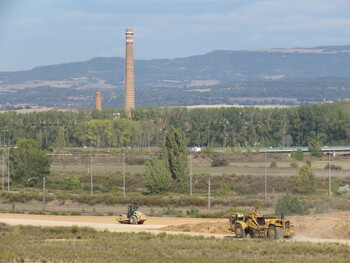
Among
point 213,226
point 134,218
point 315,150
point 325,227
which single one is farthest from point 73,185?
point 315,150

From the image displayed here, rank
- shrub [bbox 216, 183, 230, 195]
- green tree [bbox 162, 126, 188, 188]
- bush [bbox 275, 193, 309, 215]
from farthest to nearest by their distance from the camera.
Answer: green tree [bbox 162, 126, 188, 188]
shrub [bbox 216, 183, 230, 195]
bush [bbox 275, 193, 309, 215]

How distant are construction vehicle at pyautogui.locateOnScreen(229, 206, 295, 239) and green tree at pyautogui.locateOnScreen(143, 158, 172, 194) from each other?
114 feet

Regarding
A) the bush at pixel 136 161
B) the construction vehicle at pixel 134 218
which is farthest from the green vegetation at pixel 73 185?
the bush at pixel 136 161

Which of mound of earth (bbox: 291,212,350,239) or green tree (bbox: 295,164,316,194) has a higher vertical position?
mound of earth (bbox: 291,212,350,239)

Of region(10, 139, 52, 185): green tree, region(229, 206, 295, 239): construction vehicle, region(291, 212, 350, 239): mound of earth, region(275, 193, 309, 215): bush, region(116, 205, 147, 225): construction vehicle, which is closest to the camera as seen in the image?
region(229, 206, 295, 239): construction vehicle

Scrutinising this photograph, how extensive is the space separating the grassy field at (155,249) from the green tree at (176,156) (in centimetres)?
3689

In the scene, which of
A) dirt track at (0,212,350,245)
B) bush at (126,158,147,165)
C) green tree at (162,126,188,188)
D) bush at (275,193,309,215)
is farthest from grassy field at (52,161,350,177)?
dirt track at (0,212,350,245)

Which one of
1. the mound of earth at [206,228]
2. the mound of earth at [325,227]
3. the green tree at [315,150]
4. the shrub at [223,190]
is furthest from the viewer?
the green tree at [315,150]

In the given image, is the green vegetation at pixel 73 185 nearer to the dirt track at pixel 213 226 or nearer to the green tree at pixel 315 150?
the dirt track at pixel 213 226

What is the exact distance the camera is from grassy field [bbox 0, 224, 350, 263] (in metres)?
30.8

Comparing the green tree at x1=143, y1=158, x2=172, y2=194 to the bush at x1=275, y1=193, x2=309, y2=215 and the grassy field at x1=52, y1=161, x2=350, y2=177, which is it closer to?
the grassy field at x1=52, y1=161, x2=350, y2=177

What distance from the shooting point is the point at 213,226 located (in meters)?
41.6

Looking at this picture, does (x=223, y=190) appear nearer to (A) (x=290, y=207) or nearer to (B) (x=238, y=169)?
(A) (x=290, y=207)

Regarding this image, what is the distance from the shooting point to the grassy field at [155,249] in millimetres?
30781
